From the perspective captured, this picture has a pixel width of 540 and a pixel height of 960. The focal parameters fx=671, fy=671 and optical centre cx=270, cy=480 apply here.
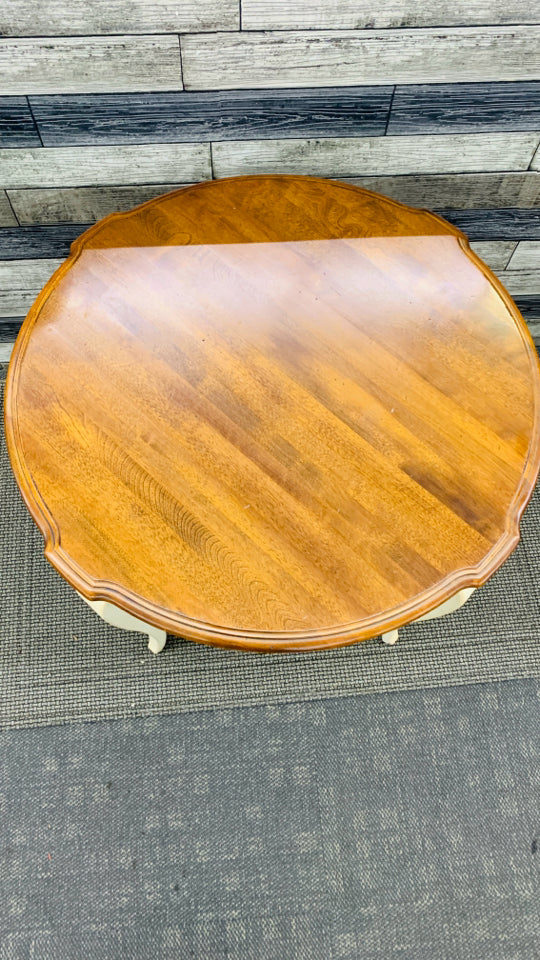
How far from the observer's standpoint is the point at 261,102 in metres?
1.18

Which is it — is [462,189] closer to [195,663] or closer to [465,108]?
[465,108]

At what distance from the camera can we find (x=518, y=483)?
3.25ft

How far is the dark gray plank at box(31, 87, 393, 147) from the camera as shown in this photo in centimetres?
117

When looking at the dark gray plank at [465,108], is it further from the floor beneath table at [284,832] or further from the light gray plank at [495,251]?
the floor beneath table at [284,832]

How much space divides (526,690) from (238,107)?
129 cm

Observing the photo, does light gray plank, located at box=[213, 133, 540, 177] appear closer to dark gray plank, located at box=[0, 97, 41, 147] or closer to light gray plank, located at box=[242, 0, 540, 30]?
light gray plank, located at box=[242, 0, 540, 30]

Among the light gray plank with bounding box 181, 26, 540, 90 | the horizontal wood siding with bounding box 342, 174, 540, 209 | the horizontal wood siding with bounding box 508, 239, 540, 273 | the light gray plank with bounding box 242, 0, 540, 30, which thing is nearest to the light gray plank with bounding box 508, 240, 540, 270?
the horizontal wood siding with bounding box 508, 239, 540, 273

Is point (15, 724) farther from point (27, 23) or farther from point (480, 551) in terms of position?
point (27, 23)

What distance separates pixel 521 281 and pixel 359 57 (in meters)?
0.71

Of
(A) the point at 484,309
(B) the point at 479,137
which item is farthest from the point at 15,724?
(B) the point at 479,137

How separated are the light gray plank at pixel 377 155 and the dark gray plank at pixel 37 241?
0.35 metres

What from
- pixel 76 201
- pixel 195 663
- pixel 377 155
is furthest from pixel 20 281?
pixel 195 663

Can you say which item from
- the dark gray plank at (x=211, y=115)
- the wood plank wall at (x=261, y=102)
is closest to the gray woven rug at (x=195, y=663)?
the wood plank wall at (x=261, y=102)

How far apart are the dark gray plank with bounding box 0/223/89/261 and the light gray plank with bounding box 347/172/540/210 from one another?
→ 23.8 inches
